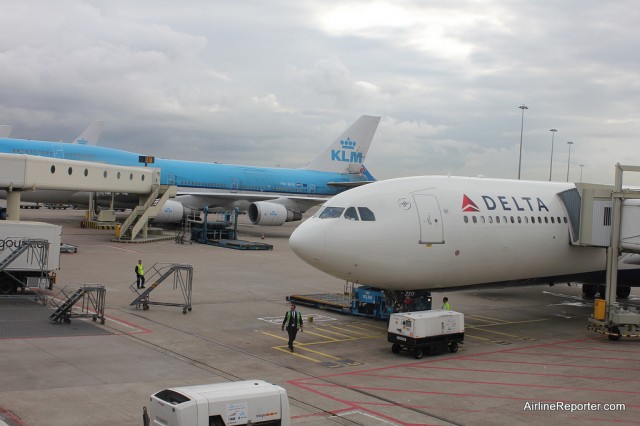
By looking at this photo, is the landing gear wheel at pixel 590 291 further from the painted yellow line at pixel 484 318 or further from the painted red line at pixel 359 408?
the painted red line at pixel 359 408

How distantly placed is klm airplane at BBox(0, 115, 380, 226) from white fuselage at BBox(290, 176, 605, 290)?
30.2 m

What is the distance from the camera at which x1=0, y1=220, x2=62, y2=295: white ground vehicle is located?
24828mm

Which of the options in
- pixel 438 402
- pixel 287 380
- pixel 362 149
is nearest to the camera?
pixel 438 402

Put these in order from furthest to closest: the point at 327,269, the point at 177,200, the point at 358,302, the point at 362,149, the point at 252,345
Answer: the point at 362,149 < the point at 177,200 < the point at 358,302 < the point at 327,269 < the point at 252,345

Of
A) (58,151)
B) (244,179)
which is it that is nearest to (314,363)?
(58,151)

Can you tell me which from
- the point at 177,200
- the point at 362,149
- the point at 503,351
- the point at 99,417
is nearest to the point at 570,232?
the point at 503,351

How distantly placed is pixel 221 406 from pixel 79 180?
1214 inches

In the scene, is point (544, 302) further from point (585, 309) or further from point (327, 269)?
point (327, 269)

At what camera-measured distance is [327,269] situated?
21.0 meters

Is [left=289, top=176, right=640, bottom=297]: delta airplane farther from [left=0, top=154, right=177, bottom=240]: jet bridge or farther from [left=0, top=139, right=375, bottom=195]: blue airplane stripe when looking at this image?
[left=0, top=139, right=375, bottom=195]: blue airplane stripe

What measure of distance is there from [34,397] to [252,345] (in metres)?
7.02

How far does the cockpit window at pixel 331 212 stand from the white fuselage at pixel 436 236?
5 cm

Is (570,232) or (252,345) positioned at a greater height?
(570,232)

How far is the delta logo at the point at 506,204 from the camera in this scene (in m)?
22.7
